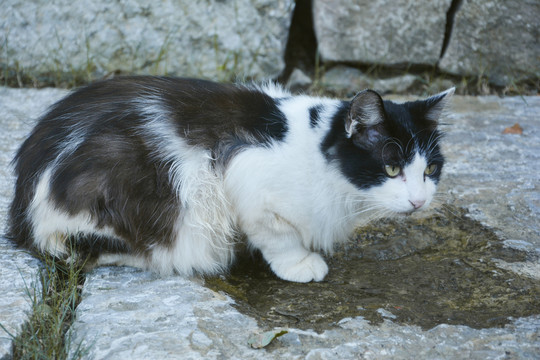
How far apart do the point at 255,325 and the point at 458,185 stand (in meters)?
1.54

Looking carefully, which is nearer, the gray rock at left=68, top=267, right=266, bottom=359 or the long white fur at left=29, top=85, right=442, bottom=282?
the gray rock at left=68, top=267, right=266, bottom=359

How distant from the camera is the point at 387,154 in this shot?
92.5 inches

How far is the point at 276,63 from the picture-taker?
14.2 ft

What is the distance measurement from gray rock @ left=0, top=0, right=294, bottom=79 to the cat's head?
6.51 ft

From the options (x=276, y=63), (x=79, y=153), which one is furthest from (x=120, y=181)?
(x=276, y=63)

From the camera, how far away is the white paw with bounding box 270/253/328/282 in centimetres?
256

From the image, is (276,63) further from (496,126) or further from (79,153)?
(79,153)

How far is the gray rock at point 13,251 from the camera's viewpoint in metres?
2.04

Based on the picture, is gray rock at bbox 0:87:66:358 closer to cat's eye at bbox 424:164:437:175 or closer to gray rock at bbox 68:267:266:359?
gray rock at bbox 68:267:266:359

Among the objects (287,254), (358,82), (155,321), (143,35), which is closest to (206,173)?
(287,254)

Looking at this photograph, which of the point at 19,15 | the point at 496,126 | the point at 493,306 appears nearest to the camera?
the point at 493,306

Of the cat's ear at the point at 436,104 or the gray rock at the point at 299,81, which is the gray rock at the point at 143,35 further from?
the cat's ear at the point at 436,104

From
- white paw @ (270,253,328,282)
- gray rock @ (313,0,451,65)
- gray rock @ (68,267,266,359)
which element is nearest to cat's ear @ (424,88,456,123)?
white paw @ (270,253,328,282)

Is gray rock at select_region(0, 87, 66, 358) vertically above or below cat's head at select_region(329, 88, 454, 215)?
below
